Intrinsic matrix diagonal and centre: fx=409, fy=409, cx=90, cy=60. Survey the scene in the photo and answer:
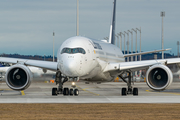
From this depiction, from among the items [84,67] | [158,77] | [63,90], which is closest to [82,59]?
[84,67]

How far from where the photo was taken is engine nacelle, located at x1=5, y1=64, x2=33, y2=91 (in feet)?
93.4

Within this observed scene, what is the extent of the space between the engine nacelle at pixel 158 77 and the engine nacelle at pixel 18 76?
8.25m

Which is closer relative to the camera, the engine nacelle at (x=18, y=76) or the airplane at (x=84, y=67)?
the airplane at (x=84, y=67)

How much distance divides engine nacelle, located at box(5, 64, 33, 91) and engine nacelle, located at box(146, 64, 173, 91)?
325 inches

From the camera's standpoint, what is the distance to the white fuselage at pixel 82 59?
86.8 ft

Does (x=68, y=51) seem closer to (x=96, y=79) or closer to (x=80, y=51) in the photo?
(x=80, y=51)

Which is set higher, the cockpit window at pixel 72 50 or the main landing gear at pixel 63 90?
the cockpit window at pixel 72 50

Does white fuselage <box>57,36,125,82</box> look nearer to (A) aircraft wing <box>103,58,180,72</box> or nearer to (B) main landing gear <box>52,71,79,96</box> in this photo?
(A) aircraft wing <box>103,58,180,72</box>

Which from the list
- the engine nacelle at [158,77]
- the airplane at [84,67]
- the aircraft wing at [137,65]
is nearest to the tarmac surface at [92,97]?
the engine nacelle at [158,77]

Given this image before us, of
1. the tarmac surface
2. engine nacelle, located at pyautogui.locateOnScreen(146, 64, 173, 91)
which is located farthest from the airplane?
the tarmac surface

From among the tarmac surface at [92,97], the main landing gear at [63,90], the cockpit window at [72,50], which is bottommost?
the tarmac surface at [92,97]

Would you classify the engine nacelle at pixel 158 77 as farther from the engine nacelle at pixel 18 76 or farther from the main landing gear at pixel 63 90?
the engine nacelle at pixel 18 76

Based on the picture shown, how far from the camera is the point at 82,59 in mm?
27078
